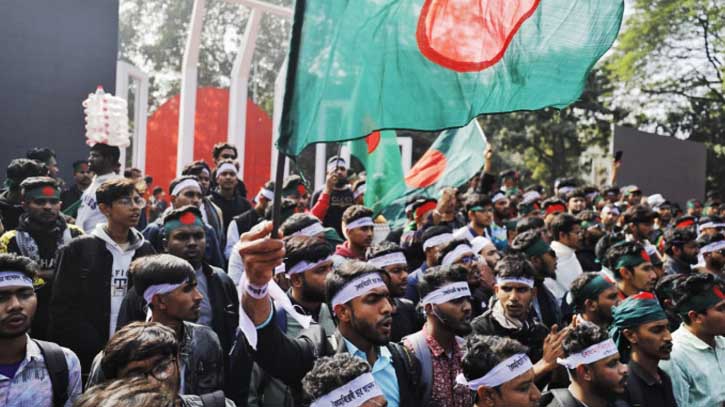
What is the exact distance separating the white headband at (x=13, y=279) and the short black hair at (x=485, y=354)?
2.31 m

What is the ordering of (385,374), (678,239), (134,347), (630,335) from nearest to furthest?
(134,347), (385,374), (630,335), (678,239)

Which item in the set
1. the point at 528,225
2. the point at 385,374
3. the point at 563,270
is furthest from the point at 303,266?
the point at 528,225

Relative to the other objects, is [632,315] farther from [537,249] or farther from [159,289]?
[159,289]

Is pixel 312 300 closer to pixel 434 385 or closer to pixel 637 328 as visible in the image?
pixel 434 385

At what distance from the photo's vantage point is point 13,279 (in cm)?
391

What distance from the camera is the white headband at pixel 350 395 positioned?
3.33 meters

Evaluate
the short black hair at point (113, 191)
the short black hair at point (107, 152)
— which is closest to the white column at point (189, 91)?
the short black hair at point (107, 152)

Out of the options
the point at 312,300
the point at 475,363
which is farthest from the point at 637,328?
the point at 312,300

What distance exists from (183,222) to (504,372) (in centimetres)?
263

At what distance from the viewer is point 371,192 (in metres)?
8.16

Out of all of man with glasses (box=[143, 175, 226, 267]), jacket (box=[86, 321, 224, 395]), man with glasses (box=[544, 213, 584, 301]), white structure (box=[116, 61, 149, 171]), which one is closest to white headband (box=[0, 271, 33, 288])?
jacket (box=[86, 321, 224, 395])

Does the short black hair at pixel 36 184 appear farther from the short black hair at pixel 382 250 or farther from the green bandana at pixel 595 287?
the green bandana at pixel 595 287

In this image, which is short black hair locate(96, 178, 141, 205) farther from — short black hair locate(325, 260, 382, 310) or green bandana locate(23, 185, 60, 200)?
short black hair locate(325, 260, 382, 310)

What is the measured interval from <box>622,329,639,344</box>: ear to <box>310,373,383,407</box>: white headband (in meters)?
2.34
